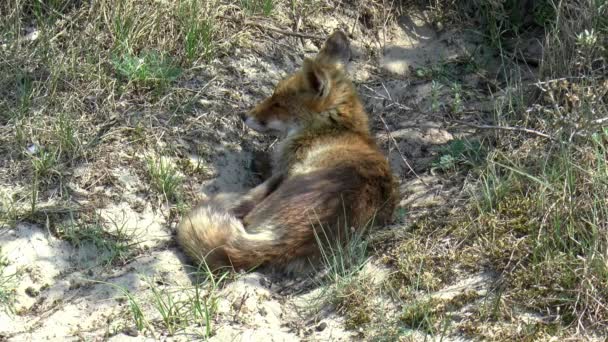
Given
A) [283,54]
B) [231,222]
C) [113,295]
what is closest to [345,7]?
[283,54]

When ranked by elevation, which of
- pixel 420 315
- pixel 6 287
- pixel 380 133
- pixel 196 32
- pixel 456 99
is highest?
pixel 196 32

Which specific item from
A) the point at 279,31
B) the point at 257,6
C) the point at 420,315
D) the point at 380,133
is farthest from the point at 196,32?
the point at 420,315

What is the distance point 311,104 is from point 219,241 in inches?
63.9

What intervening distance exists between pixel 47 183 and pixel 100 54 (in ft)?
4.35

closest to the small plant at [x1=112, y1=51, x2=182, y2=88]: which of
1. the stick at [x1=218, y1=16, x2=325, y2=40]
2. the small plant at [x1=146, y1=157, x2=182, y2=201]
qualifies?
the small plant at [x1=146, y1=157, x2=182, y2=201]

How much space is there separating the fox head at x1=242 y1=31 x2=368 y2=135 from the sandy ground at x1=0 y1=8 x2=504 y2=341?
333mm

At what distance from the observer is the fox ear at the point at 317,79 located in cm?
661

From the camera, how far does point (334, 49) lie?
6840 mm

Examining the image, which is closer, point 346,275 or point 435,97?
point 346,275

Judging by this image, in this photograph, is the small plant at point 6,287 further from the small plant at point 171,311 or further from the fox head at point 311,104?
the fox head at point 311,104

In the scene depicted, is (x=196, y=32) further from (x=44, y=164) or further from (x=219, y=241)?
(x=219, y=241)

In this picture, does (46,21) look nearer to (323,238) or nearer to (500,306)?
(323,238)

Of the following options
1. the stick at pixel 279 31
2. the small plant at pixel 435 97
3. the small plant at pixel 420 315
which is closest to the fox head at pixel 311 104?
the small plant at pixel 435 97

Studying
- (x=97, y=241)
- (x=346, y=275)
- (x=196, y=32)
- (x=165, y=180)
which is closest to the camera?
(x=346, y=275)
